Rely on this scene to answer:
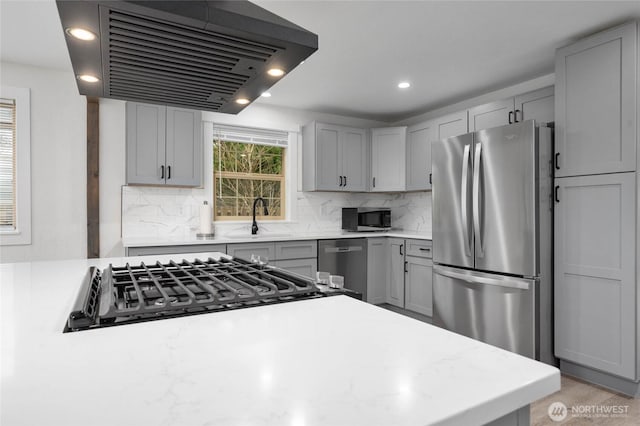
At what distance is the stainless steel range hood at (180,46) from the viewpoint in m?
0.85

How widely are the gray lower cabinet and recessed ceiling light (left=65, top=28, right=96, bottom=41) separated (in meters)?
2.42

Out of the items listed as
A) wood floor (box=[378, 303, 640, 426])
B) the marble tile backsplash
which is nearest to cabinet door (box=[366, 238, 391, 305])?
the marble tile backsplash

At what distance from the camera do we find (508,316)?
9.25 ft

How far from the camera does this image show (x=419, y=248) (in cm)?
400

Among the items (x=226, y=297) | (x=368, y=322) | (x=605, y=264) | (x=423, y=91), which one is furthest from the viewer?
(x=423, y=91)

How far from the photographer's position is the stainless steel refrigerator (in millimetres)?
2713

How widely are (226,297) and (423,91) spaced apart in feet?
11.8

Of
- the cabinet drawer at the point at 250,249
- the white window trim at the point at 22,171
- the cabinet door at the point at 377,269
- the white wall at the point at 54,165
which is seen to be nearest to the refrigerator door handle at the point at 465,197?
the cabinet door at the point at 377,269

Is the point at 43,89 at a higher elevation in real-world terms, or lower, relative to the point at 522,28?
lower

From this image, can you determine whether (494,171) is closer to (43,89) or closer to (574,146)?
(574,146)

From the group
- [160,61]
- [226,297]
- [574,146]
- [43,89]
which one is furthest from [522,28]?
[43,89]

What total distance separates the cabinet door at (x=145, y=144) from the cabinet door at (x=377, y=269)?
238 centimetres

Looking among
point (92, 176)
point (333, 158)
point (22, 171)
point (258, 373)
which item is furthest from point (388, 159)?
point (258, 373)

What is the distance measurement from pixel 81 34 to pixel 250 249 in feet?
9.15
